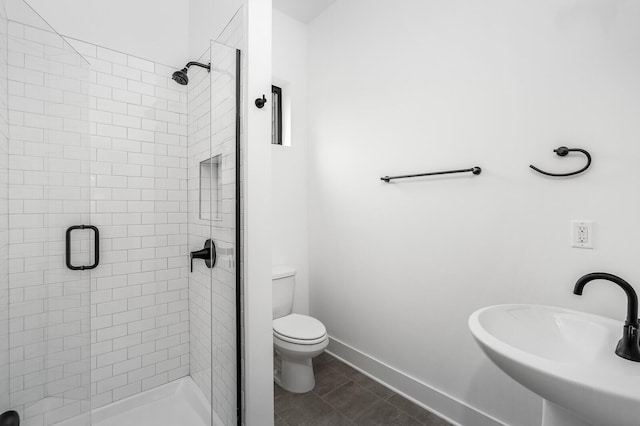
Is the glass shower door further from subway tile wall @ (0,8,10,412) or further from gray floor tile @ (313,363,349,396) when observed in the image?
gray floor tile @ (313,363,349,396)

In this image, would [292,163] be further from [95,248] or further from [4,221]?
[4,221]

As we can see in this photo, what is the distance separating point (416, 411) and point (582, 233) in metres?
1.36

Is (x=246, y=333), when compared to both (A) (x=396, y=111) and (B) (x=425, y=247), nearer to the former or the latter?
(B) (x=425, y=247)

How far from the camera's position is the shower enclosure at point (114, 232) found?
3.67ft

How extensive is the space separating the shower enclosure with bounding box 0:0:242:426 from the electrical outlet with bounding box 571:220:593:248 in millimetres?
1475

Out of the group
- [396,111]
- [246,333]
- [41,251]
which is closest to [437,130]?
[396,111]

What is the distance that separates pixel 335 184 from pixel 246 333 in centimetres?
142

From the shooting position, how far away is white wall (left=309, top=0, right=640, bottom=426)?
125 centimetres

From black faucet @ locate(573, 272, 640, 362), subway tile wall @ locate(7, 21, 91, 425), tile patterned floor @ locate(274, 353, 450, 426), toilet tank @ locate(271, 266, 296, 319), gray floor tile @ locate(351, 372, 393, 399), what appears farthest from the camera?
toilet tank @ locate(271, 266, 296, 319)

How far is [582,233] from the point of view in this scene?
130 cm

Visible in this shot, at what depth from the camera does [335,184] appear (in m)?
2.48

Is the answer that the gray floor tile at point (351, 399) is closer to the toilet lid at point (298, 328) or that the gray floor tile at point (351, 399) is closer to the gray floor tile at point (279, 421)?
the gray floor tile at point (279, 421)

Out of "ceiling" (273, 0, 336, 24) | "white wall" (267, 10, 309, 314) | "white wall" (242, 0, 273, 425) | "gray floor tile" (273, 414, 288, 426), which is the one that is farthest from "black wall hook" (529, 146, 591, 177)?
"ceiling" (273, 0, 336, 24)

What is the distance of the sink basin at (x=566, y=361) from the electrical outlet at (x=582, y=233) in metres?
0.31
